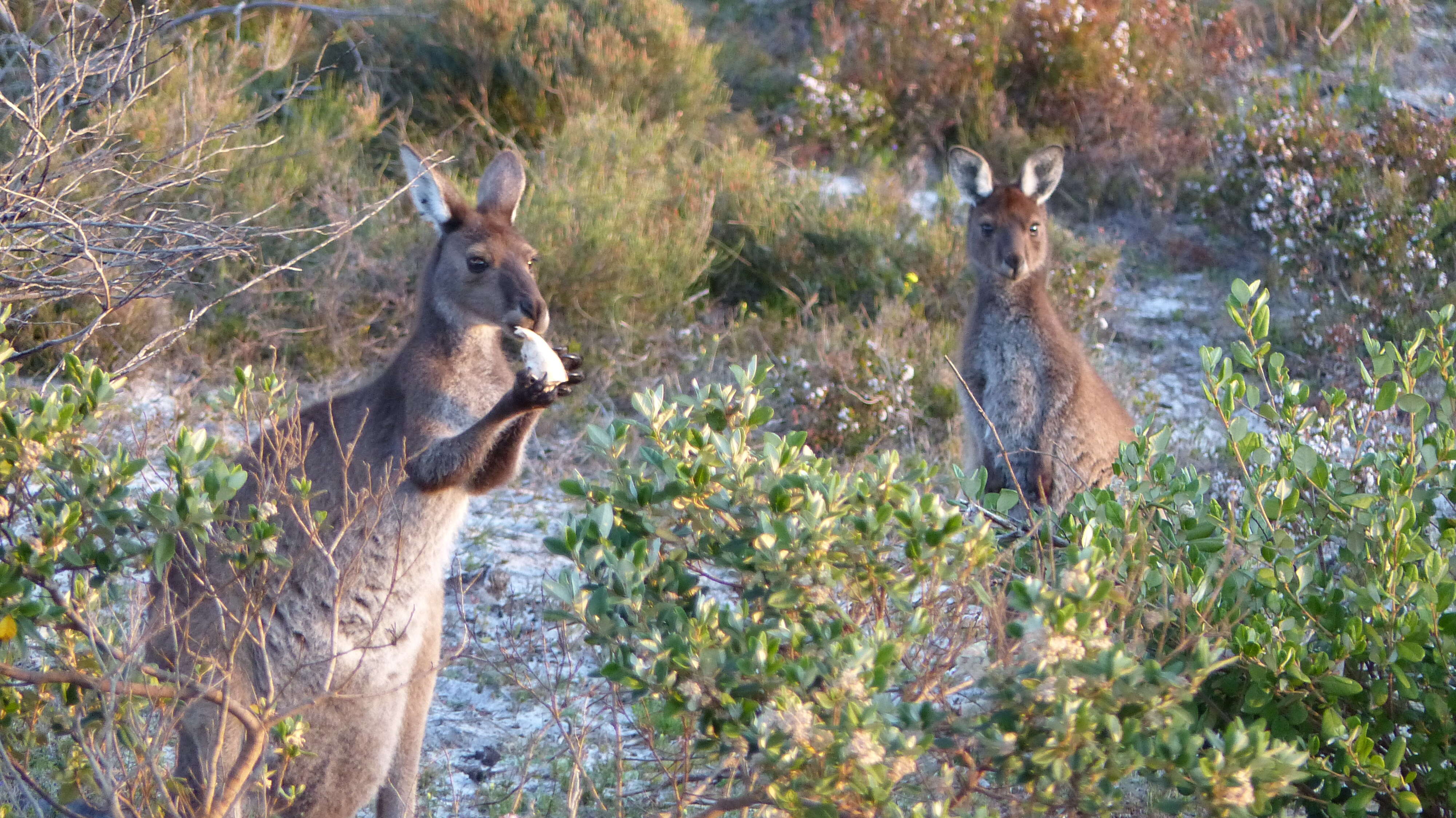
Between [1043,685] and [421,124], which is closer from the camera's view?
[1043,685]

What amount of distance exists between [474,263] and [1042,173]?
3485mm

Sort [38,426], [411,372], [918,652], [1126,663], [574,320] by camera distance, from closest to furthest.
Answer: [1126,663] < [38,426] < [918,652] < [411,372] < [574,320]

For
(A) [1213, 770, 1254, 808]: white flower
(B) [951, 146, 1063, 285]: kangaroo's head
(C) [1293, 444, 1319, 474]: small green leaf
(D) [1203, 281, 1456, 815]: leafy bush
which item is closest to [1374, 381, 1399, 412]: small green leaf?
(D) [1203, 281, 1456, 815]: leafy bush

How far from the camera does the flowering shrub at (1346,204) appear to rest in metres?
7.55

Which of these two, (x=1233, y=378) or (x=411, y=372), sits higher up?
(x=1233, y=378)

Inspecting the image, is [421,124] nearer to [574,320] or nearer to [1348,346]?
[574,320]

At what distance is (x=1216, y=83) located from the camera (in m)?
9.76

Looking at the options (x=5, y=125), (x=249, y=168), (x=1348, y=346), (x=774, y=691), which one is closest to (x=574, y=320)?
(x=249, y=168)

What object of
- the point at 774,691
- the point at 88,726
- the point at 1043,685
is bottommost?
the point at 88,726

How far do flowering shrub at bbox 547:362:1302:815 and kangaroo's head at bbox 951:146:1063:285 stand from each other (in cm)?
320

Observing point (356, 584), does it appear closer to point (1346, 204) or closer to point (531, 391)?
point (531, 391)

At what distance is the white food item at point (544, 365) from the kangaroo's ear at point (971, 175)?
3.64 meters

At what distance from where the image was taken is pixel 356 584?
393cm

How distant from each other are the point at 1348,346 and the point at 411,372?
5.53 metres
